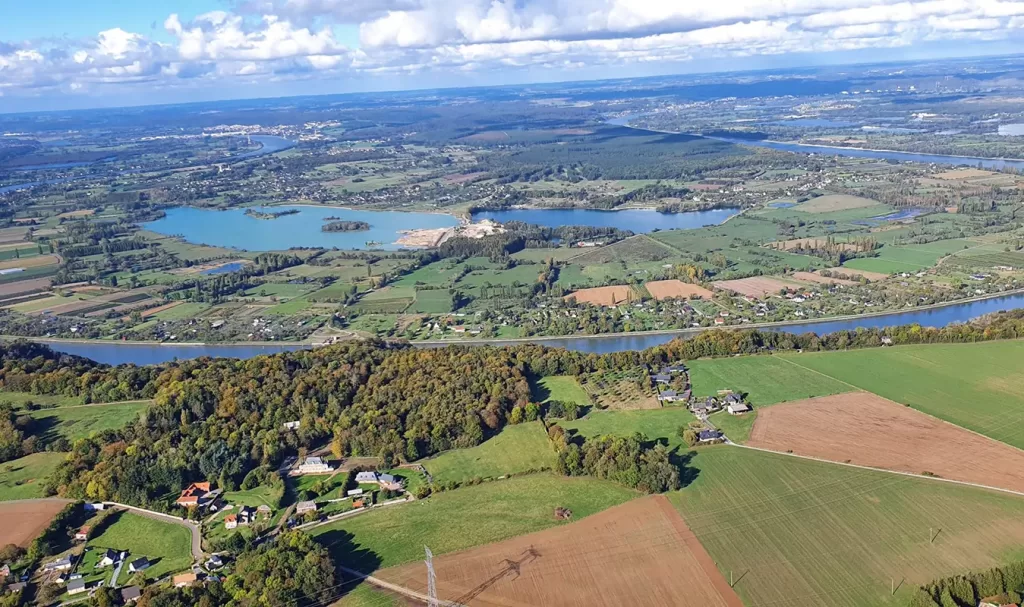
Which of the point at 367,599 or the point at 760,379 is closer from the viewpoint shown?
the point at 367,599

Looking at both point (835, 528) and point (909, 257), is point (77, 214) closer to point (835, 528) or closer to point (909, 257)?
point (909, 257)

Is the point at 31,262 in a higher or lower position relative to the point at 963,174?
higher

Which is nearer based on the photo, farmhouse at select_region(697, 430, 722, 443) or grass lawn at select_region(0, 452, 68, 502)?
grass lawn at select_region(0, 452, 68, 502)

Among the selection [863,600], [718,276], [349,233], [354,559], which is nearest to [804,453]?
[863,600]

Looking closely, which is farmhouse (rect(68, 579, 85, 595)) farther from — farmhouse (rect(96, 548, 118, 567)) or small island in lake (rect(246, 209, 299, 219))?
small island in lake (rect(246, 209, 299, 219))

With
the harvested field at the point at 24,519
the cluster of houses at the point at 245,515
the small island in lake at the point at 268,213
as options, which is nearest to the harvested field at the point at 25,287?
the small island in lake at the point at 268,213

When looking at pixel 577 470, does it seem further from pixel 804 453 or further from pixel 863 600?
pixel 863 600

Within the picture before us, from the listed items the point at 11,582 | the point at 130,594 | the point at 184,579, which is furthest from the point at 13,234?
the point at 184,579

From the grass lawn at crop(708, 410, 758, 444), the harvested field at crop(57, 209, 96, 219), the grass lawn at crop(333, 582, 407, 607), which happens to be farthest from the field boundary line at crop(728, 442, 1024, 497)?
the harvested field at crop(57, 209, 96, 219)
